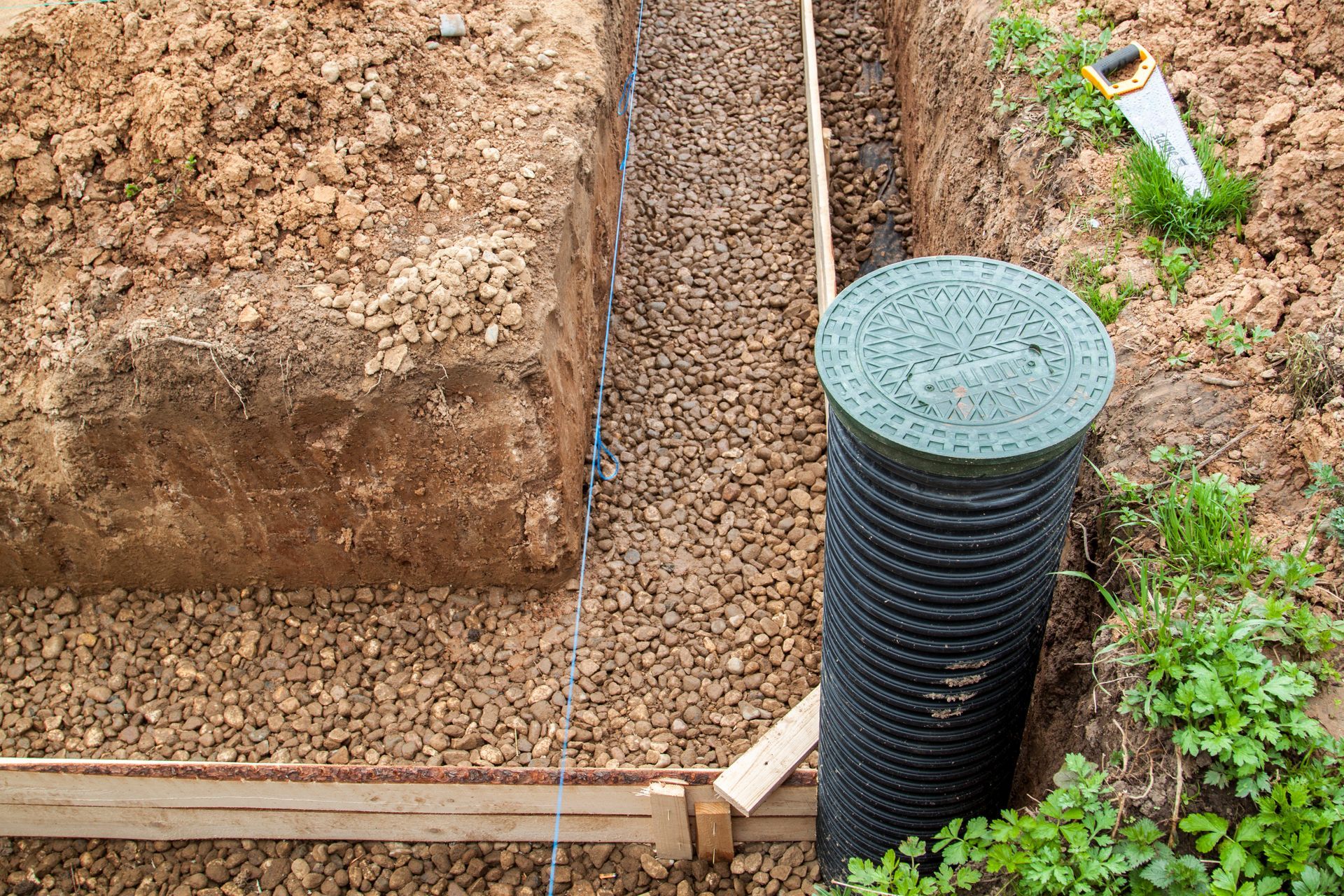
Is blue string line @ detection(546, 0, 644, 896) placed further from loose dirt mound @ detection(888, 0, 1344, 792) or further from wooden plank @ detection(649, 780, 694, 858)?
loose dirt mound @ detection(888, 0, 1344, 792)

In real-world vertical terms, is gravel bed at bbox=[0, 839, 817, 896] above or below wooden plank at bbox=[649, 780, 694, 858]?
below

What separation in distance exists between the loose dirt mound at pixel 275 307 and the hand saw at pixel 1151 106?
2276 millimetres

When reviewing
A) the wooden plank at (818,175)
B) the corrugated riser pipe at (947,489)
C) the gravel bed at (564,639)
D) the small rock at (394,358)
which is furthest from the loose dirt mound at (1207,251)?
the small rock at (394,358)

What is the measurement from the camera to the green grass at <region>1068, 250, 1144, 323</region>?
3.41 m

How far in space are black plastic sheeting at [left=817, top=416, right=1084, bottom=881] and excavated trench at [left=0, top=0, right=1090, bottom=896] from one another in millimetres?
465

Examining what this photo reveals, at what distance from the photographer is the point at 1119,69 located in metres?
4.10

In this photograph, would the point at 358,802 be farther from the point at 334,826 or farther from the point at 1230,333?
the point at 1230,333

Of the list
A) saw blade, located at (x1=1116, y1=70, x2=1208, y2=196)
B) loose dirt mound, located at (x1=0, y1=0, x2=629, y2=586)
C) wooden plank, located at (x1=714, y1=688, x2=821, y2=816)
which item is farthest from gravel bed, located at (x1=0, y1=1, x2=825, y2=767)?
saw blade, located at (x1=1116, y1=70, x2=1208, y2=196)

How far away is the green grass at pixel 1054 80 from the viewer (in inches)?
157

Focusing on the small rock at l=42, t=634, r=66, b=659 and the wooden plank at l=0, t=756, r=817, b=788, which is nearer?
the wooden plank at l=0, t=756, r=817, b=788

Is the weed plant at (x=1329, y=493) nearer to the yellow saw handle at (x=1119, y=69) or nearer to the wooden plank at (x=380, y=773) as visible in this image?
the wooden plank at (x=380, y=773)

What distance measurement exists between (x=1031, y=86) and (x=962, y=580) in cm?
294

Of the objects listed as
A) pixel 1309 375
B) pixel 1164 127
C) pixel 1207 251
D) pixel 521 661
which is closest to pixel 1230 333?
pixel 1309 375

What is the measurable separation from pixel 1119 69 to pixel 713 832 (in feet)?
11.3
